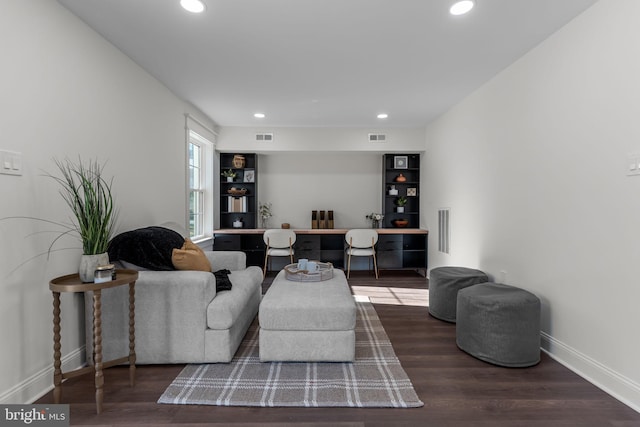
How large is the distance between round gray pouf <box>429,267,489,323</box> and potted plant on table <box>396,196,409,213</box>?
246 centimetres

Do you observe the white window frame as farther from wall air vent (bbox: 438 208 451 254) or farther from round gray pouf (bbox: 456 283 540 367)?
round gray pouf (bbox: 456 283 540 367)

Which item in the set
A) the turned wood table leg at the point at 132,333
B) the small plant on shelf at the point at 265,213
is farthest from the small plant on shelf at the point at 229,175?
the turned wood table leg at the point at 132,333

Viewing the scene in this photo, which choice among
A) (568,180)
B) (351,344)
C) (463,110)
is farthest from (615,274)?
(463,110)

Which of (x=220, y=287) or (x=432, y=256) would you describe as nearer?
(x=220, y=287)

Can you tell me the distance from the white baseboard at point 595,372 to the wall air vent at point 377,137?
3570 mm

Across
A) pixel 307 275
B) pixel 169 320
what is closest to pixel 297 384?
pixel 169 320

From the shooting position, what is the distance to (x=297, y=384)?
200 cm

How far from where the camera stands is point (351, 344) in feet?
7.37

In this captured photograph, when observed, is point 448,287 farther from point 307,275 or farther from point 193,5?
point 193,5

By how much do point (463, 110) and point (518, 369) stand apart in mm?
2890

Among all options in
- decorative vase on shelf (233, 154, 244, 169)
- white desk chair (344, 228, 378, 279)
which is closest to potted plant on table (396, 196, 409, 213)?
white desk chair (344, 228, 378, 279)

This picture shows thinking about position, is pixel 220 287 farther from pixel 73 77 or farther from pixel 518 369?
pixel 518 369

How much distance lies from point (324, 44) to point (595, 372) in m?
2.99

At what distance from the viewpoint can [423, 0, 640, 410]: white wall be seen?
186 centimetres
